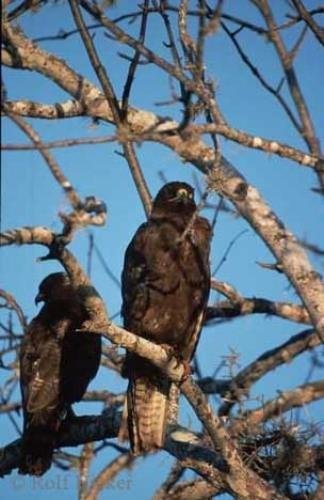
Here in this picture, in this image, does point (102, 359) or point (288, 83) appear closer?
point (288, 83)

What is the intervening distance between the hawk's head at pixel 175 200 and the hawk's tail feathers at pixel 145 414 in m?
1.15

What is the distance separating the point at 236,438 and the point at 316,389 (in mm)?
1095

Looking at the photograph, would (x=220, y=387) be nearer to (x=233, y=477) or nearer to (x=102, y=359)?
(x=102, y=359)

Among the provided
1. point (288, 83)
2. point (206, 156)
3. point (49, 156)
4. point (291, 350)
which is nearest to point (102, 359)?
point (291, 350)

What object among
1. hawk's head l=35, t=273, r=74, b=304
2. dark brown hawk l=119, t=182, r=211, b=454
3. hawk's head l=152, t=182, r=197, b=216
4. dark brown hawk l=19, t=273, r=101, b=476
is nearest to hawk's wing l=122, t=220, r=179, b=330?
dark brown hawk l=119, t=182, r=211, b=454

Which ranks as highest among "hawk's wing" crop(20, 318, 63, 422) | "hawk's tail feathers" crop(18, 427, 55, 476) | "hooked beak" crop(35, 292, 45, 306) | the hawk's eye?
the hawk's eye

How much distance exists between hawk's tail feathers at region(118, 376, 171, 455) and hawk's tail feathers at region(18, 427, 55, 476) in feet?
2.98

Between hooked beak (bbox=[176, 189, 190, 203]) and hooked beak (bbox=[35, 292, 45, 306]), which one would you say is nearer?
hooked beak (bbox=[176, 189, 190, 203])

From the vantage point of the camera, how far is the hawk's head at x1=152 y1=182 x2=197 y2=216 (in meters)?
5.93

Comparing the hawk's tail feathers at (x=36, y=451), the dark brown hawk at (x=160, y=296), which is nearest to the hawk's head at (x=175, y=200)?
the dark brown hawk at (x=160, y=296)

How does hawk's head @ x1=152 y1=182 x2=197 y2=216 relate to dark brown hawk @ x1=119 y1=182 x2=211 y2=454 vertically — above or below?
above

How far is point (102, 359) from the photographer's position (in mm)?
7164

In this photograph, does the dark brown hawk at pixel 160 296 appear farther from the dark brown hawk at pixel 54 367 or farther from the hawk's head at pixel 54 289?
the hawk's head at pixel 54 289

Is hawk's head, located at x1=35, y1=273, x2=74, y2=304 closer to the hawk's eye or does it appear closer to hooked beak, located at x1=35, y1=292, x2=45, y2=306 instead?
hooked beak, located at x1=35, y1=292, x2=45, y2=306
